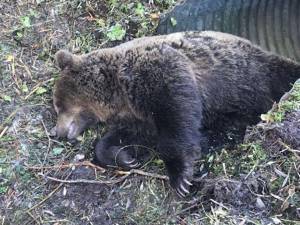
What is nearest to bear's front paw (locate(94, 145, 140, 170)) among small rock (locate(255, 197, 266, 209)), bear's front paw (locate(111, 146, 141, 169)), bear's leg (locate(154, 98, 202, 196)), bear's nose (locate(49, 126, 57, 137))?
bear's front paw (locate(111, 146, 141, 169))

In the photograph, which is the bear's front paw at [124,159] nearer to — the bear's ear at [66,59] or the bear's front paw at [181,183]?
the bear's front paw at [181,183]

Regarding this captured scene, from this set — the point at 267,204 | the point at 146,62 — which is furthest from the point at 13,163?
the point at 267,204

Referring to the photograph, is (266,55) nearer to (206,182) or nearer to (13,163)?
(206,182)

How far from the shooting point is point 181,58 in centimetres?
532

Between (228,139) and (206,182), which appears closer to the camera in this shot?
(206,182)

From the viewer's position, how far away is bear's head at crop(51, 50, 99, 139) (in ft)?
18.5

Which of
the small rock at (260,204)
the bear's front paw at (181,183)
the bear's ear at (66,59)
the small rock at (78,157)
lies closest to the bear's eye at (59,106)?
the bear's ear at (66,59)

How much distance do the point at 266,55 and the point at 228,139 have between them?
0.89 meters

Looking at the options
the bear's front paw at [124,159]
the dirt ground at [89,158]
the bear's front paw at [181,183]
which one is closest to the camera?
the dirt ground at [89,158]

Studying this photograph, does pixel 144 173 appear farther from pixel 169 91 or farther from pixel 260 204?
pixel 260 204

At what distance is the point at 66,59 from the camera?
5.64 m

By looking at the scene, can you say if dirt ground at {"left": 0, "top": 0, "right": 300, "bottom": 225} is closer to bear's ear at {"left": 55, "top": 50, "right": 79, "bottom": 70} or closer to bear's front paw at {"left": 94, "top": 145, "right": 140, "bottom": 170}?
bear's front paw at {"left": 94, "top": 145, "right": 140, "bottom": 170}

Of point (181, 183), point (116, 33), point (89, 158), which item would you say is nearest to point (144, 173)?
point (181, 183)

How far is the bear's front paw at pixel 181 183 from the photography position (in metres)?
4.87
